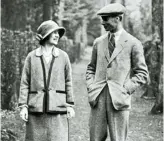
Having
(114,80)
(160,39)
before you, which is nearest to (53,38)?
(114,80)

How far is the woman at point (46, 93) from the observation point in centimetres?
546

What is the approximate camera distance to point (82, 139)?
340 inches

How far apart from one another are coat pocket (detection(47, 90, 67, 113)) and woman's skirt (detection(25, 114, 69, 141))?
10 centimetres

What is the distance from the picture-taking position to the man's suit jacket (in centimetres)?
526

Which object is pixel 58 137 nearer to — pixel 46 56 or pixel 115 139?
pixel 115 139

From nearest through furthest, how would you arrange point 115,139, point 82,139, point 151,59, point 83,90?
point 115,139 < point 82,139 < point 151,59 < point 83,90

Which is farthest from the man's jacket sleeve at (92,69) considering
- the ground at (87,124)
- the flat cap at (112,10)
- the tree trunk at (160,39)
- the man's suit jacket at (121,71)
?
the tree trunk at (160,39)

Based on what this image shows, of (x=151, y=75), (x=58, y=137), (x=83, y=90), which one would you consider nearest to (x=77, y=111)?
(x=151, y=75)

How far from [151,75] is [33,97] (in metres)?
9.17

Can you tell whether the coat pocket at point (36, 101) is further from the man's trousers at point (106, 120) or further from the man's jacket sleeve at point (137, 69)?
the man's jacket sleeve at point (137, 69)

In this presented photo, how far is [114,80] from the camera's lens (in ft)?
17.4

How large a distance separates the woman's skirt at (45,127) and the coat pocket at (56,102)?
103mm

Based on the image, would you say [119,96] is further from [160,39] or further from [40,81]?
[160,39]

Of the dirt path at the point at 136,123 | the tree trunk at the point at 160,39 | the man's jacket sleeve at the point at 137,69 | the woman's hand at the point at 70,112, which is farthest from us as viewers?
the tree trunk at the point at 160,39
